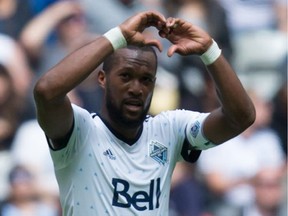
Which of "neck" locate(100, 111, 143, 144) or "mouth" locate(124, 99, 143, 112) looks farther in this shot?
"neck" locate(100, 111, 143, 144)

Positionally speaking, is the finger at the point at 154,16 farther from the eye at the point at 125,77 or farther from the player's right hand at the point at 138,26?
the eye at the point at 125,77

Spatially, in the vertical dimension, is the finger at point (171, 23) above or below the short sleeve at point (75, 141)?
above

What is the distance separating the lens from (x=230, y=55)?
32.9 feet

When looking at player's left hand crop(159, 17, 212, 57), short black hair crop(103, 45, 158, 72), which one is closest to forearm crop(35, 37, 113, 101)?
short black hair crop(103, 45, 158, 72)

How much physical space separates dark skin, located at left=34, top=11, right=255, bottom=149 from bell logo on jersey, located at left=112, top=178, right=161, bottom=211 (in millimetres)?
288

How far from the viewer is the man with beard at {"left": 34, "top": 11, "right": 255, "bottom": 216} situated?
14.8 feet

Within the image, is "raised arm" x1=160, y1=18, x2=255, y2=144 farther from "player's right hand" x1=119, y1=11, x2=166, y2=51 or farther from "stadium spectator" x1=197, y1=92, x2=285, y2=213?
"stadium spectator" x1=197, y1=92, x2=285, y2=213

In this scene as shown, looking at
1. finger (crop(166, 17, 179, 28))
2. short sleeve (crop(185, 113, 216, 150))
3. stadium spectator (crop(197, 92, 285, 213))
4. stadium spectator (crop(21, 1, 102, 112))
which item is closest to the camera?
finger (crop(166, 17, 179, 28))

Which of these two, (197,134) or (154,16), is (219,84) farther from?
(154,16)

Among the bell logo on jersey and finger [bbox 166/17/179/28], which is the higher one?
finger [bbox 166/17/179/28]

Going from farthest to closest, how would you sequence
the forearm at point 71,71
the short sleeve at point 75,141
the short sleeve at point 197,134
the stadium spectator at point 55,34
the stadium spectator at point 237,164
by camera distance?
the stadium spectator at point 55,34 → the stadium spectator at point 237,164 → the short sleeve at point 197,134 → the short sleeve at point 75,141 → the forearm at point 71,71

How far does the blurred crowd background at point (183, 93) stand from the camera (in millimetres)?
9219

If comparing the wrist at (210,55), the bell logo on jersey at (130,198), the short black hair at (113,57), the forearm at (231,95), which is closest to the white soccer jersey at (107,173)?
the bell logo on jersey at (130,198)

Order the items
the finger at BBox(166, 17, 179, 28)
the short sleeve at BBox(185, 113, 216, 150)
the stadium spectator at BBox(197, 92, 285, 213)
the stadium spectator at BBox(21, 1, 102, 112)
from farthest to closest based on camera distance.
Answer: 1. the stadium spectator at BBox(21, 1, 102, 112)
2. the stadium spectator at BBox(197, 92, 285, 213)
3. the short sleeve at BBox(185, 113, 216, 150)
4. the finger at BBox(166, 17, 179, 28)
